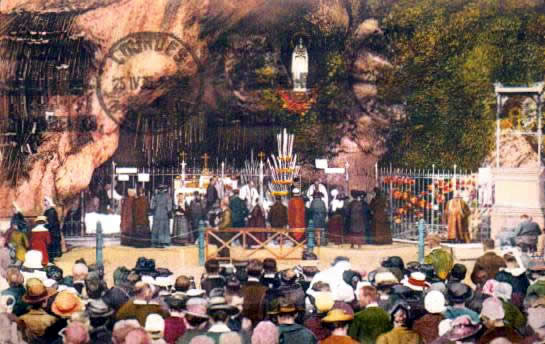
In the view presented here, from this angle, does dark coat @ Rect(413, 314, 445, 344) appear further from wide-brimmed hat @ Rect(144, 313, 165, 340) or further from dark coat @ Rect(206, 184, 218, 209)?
dark coat @ Rect(206, 184, 218, 209)

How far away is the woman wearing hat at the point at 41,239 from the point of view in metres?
21.3

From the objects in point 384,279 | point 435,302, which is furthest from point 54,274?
point 435,302

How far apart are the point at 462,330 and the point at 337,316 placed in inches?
48.8

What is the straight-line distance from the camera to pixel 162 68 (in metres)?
21.9

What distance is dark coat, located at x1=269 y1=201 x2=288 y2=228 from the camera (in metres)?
21.8

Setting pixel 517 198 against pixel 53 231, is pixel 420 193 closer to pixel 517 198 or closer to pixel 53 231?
pixel 517 198

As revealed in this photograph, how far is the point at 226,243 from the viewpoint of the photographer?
21.5 metres

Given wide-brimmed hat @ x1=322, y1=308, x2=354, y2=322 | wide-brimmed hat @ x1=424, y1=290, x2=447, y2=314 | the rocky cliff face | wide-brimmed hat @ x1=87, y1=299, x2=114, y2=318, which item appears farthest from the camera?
the rocky cliff face

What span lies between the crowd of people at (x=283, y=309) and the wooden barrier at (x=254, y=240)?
433 centimetres

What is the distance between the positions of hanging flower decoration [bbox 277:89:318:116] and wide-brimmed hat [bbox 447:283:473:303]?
790 centimetres

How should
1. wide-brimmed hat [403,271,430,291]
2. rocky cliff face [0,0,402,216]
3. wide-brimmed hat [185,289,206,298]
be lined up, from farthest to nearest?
rocky cliff face [0,0,402,216] → wide-brimmed hat [403,271,430,291] → wide-brimmed hat [185,289,206,298]

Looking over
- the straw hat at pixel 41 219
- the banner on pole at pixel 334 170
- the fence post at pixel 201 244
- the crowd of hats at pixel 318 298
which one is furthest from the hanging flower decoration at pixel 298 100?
the crowd of hats at pixel 318 298

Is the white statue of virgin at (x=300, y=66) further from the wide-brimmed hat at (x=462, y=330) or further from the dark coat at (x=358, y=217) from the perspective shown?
the wide-brimmed hat at (x=462, y=330)

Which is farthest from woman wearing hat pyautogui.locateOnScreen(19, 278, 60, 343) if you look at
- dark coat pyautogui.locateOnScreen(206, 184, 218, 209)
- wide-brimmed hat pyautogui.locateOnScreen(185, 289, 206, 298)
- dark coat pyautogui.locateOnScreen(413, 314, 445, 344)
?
dark coat pyautogui.locateOnScreen(206, 184, 218, 209)
